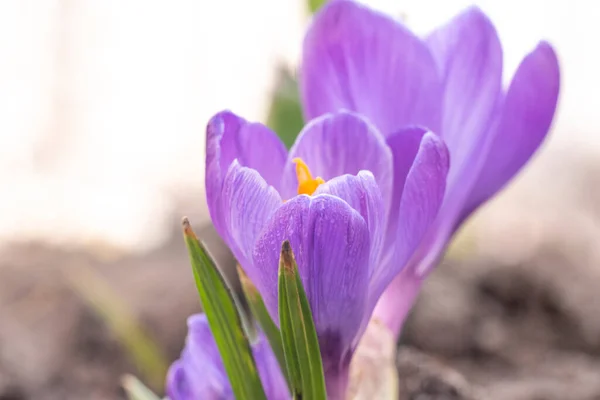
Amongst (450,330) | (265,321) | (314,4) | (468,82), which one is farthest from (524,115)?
(450,330)

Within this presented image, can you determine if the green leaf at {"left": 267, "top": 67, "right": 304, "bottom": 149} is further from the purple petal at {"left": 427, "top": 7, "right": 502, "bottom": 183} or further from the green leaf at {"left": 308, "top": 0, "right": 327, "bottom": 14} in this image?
the purple petal at {"left": 427, "top": 7, "right": 502, "bottom": 183}

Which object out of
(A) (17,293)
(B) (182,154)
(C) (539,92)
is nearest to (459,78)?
(C) (539,92)

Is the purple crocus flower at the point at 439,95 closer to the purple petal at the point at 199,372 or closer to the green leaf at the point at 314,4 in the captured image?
the purple petal at the point at 199,372

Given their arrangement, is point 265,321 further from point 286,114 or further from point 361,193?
point 286,114

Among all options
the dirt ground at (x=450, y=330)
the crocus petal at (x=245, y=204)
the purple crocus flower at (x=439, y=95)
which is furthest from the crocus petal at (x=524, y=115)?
the dirt ground at (x=450, y=330)

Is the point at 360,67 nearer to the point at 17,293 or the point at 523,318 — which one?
the point at 523,318

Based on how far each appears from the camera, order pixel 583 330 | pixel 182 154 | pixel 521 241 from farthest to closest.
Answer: pixel 182 154, pixel 521 241, pixel 583 330
